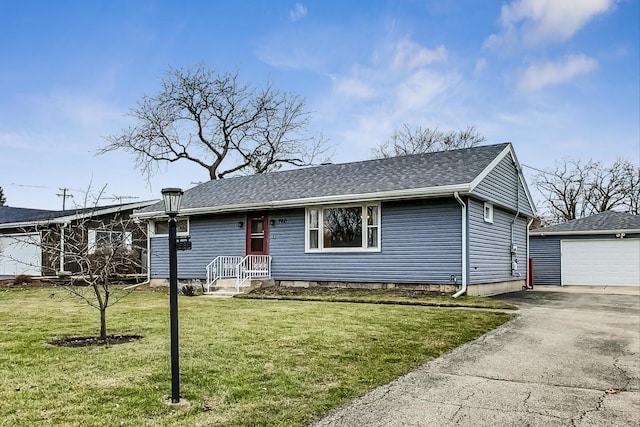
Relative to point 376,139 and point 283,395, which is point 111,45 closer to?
point 283,395

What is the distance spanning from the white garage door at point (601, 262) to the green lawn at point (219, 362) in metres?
12.4

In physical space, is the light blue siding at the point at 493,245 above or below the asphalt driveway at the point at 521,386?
above

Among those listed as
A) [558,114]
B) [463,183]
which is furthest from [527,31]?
[463,183]

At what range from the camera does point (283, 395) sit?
172 inches

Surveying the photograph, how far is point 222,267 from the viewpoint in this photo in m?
16.4

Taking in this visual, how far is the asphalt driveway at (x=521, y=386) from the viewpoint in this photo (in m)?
3.95

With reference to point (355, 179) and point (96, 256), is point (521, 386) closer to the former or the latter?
point (96, 256)

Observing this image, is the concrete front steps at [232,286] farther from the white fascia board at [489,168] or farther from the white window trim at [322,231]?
the white fascia board at [489,168]

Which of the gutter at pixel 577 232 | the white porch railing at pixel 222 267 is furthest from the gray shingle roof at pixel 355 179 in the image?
the gutter at pixel 577 232

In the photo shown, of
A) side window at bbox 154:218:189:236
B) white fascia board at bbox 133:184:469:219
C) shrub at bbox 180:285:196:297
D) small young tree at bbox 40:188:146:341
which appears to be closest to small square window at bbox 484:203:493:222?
white fascia board at bbox 133:184:469:219

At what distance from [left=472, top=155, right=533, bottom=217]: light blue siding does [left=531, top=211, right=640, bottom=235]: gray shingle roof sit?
322cm

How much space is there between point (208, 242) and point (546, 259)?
13631 mm

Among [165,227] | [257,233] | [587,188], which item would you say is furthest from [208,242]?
[587,188]

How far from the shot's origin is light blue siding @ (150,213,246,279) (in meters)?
16.7
